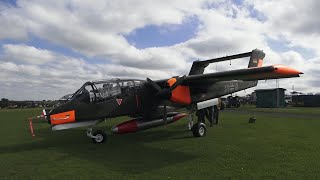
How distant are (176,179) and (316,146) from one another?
802 cm

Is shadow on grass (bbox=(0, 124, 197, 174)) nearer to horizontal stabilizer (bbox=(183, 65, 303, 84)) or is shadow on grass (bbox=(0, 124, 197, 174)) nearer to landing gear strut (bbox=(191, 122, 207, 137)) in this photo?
landing gear strut (bbox=(191, 122, 207, 137))

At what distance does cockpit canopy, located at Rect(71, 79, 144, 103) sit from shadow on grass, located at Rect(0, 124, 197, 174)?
2.37 meters

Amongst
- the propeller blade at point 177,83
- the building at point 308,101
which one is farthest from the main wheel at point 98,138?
the building at point 308,101

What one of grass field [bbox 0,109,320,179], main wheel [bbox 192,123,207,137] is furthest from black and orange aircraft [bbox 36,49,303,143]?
grass field [bbox 0,109,320,179]

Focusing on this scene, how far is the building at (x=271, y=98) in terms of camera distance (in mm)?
61575

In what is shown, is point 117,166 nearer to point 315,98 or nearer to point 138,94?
point 138,94

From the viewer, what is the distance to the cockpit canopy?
15.1 meters

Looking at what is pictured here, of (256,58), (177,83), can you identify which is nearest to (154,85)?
(177,83)

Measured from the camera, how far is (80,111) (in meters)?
14.8

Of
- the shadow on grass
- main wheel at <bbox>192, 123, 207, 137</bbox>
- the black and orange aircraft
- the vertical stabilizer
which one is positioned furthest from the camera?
the vertical stabilizer

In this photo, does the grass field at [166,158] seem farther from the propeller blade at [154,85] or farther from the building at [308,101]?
the building at [308,101]

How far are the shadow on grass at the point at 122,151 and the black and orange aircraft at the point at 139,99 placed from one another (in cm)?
92

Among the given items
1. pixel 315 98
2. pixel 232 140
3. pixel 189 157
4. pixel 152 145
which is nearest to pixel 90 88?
pixel 152 145

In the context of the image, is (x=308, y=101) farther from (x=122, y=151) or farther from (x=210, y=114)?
(x=122, y=151)
